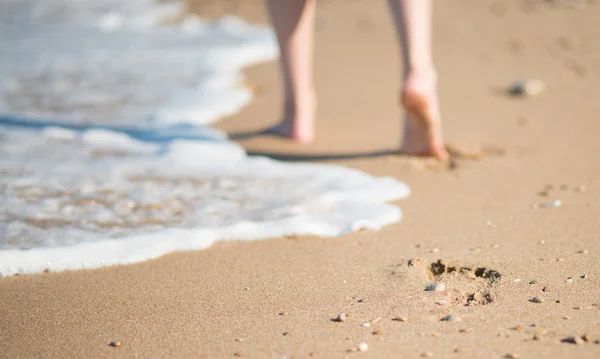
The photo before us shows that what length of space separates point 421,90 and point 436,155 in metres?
0.30

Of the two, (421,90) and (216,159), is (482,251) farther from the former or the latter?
(216,159)

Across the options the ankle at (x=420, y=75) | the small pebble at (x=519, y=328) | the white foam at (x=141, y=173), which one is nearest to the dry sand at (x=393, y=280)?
the small pebble at (x=519, y=328)

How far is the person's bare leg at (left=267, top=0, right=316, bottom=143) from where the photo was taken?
2939 millimetres

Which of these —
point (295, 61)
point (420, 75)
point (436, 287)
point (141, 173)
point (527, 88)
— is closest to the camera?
point (436, 287)

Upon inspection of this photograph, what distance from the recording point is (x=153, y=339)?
1.56 metres

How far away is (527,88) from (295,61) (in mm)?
1231

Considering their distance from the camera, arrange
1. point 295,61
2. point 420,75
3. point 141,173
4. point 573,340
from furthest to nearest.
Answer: point 295,61
point 141,173
point 420,75
point 573,340

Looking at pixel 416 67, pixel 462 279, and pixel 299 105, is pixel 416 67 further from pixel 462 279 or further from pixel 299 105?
pixel 462 279

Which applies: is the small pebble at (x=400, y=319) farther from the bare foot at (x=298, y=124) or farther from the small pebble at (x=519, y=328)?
the bare foot at (x=298, y=124)

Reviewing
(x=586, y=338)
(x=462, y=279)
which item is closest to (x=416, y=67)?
(x=462, y=279)

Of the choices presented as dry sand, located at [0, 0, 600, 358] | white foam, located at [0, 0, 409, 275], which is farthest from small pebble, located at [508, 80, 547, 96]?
white foam, located at [0, 0, 409, 275]

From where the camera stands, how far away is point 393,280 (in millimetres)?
1783

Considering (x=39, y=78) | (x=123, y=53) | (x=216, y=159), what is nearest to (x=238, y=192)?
(x=216, y=159)

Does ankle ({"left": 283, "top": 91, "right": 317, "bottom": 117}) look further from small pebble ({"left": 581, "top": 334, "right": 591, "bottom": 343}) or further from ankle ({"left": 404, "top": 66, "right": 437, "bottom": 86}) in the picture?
small pebble ({"left": 581, "top": 334, "right": 591, "bottom": 343})
